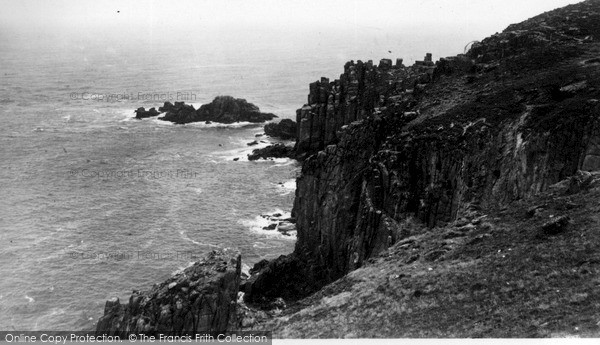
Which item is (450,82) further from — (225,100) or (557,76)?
(225,100)

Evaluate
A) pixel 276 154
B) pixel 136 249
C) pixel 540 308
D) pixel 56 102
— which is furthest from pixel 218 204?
pixel 56 102

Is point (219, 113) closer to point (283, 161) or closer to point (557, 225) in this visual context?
point (283, 161)

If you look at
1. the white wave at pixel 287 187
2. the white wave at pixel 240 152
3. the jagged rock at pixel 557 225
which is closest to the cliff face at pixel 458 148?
the jagged rock at pixel 557 225

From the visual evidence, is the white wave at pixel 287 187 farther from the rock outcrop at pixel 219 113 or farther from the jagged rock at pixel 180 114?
the jagged rock at pixel 180 114

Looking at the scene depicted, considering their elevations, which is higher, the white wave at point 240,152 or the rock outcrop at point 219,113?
the rock outcrop at point 219,113

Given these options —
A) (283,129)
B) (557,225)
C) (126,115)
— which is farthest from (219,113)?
(557,225)
